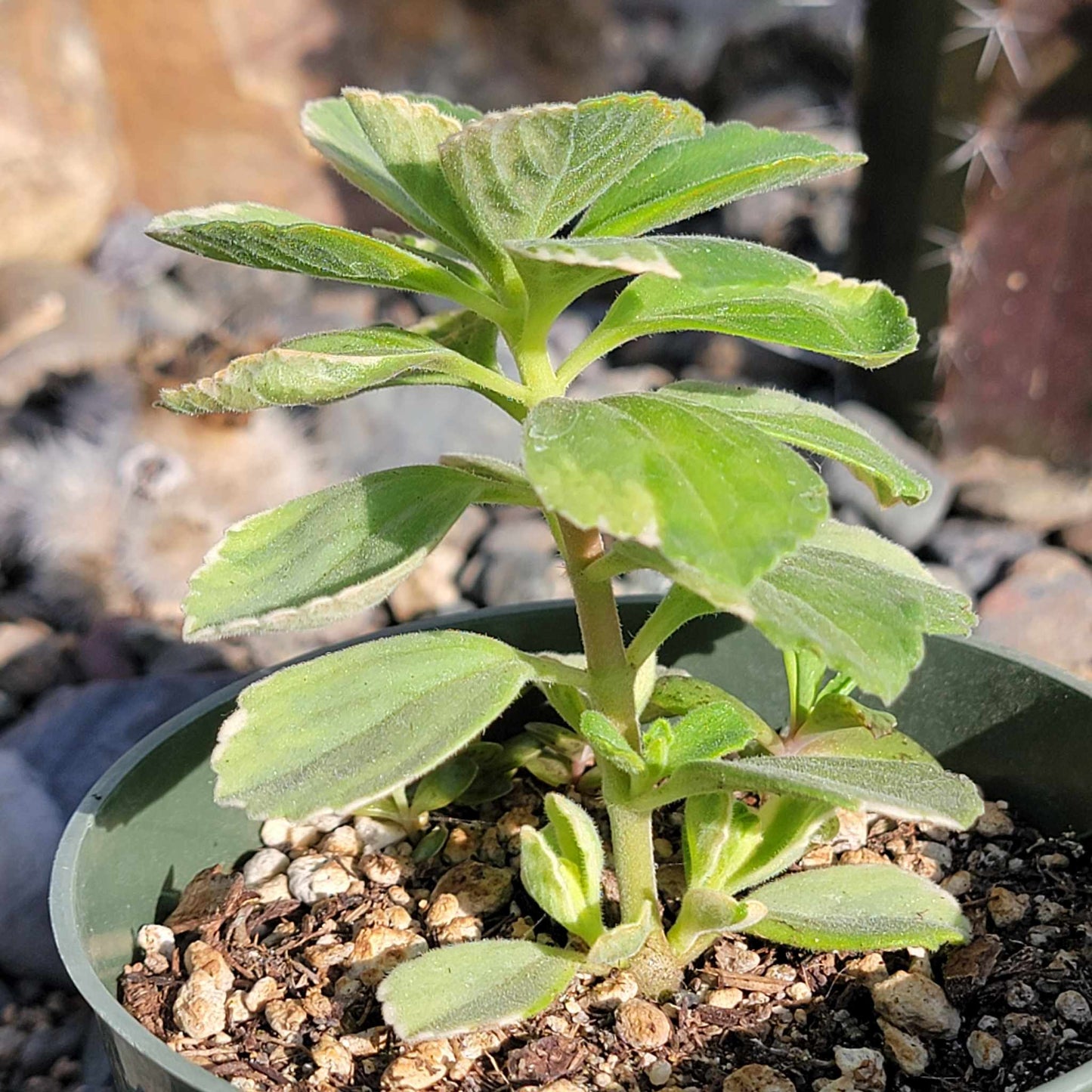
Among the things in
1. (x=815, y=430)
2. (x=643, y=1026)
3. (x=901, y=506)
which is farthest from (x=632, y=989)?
(x=901, y=506)

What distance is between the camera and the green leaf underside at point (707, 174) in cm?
62

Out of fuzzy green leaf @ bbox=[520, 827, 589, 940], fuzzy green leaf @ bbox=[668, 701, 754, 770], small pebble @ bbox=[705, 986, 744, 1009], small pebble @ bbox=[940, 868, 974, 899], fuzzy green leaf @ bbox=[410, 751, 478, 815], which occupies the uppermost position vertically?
fuzzy green leaf @ bbox=[668, 701, 754, 770]

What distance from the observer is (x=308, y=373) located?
1.96 ft

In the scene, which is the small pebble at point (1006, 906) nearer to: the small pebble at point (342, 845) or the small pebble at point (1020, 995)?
the small pebble at point (1020, 995)

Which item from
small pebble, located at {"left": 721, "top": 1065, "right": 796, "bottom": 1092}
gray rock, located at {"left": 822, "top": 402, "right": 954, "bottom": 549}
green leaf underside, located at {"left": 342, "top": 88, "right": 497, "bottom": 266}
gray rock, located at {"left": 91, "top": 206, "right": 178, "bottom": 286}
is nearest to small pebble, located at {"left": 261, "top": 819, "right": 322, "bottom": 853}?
small pebble, located at {"left": 721, "top": 1065, "right": 796, "bottom": 1092}

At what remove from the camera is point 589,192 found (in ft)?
2.09

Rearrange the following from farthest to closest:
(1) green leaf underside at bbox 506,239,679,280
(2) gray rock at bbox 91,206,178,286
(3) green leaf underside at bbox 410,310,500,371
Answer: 1. (2) gray rock at bbox 91,206,178,286
2. (3) green leaf underside at bbox 410,310,500,371
3. (1) green leaf underside at bbox 506,239,679,280

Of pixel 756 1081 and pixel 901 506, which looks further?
pixel 901 506

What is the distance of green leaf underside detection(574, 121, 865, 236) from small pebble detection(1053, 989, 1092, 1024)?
1.62ft

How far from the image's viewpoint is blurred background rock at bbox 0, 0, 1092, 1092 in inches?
58.6

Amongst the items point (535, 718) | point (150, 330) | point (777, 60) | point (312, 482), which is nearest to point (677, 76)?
point (777, 60)

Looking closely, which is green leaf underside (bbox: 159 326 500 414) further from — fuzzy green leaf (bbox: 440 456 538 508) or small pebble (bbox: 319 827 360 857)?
small pebble (bbox: 319 827 360 857)

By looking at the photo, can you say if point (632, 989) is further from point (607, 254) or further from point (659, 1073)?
point (607, 254)

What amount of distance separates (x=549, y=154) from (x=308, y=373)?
0.16m
